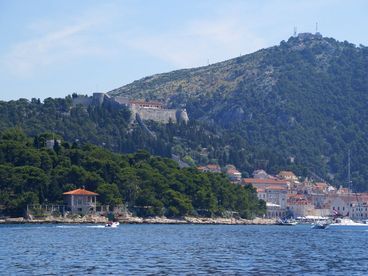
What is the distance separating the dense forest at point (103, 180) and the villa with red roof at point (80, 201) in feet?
4.94

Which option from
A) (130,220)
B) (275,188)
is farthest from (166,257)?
(275,188)

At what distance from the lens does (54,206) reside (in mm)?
117562

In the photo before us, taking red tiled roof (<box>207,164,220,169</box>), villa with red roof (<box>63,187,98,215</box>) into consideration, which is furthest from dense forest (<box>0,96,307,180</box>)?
villa with red roof (<box>63,187,98,215</box>)

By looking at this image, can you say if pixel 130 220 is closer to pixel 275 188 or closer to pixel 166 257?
pixel 166 257

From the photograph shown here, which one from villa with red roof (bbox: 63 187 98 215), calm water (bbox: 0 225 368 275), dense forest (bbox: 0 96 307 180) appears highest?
dense forest (bbox: 0 96 307 180)

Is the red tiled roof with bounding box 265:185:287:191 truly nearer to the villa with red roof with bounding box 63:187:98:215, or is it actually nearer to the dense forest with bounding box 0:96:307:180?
the dense forest with bounding box 0:96:307:180

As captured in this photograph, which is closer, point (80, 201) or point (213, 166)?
point (80, 201)

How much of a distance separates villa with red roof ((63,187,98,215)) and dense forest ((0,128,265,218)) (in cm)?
151

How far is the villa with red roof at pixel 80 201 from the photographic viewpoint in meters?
117

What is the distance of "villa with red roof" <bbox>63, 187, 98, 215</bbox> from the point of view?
4594 inches

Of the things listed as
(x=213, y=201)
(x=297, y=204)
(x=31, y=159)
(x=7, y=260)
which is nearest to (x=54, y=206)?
(x=31, y=159)

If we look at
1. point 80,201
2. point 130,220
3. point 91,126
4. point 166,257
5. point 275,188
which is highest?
point 91,126

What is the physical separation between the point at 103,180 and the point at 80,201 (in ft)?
20.1

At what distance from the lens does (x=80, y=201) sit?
385 feet
